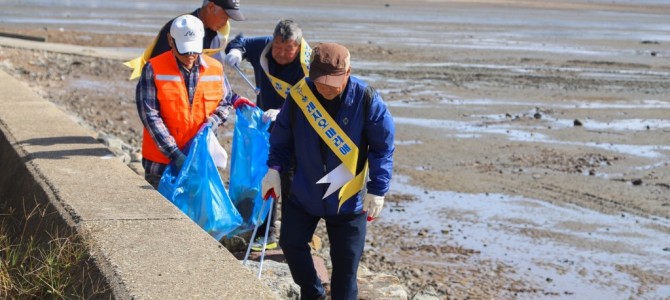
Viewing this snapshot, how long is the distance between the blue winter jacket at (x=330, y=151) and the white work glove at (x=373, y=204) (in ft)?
0.08

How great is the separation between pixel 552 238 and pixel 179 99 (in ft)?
14.6

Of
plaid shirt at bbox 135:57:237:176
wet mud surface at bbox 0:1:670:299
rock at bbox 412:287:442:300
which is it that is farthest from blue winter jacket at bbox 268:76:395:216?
wet mud surface at bbox 0:1:670:299

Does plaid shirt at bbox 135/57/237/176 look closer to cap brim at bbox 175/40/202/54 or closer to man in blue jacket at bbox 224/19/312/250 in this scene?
cap brim at bbox 175/40/202/54

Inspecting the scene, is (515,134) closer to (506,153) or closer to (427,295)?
(506,153)

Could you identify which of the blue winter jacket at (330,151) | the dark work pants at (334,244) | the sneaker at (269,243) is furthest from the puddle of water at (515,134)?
the blue winter jacket at (330,151)

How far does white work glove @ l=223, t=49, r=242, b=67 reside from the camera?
23.4ft

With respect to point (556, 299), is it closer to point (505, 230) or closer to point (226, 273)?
point (505, 230)

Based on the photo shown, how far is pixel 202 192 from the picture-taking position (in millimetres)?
6320

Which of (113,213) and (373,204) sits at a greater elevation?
(373,204)

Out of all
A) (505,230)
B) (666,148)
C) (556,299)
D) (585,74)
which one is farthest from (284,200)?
(585,74)

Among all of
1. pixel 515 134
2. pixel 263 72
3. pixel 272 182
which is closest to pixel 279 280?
pixel 272 182

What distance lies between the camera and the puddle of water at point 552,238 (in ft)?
27.9

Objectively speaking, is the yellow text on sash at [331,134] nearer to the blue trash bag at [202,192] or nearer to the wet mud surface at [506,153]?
the blue trash bag at [202,192]

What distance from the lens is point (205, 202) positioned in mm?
6301
